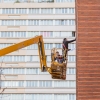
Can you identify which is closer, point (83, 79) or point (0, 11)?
point (83, 79)

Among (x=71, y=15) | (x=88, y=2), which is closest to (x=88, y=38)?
(x=88, y=2)

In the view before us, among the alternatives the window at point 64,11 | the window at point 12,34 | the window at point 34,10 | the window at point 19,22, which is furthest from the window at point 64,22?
the window at point 12,34

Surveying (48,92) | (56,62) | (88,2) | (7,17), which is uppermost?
(7,17)

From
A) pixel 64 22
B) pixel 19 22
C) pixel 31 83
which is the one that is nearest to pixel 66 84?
pixel 31 83

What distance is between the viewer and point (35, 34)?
134 feet

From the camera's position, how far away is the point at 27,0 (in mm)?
40812

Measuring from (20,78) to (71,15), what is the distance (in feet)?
26.0

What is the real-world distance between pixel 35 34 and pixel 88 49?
87.6ft

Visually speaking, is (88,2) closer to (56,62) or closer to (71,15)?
(56,62)

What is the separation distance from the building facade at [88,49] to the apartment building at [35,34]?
26181 mm

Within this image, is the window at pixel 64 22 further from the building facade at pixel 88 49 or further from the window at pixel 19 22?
the building facade at pixel 88 49

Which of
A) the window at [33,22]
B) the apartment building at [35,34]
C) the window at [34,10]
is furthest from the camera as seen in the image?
the window at [33,22]

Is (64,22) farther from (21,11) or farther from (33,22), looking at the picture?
(21,11)

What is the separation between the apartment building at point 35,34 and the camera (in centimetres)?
4056
